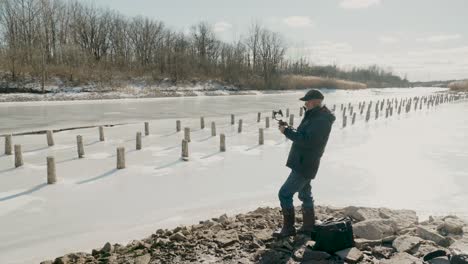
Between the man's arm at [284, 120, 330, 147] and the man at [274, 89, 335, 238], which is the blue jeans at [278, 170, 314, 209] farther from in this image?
the man's arm at [284, 120, 330, 147]

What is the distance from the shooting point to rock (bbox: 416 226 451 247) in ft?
15.9

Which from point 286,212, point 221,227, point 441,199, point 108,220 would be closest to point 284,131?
point 286,212

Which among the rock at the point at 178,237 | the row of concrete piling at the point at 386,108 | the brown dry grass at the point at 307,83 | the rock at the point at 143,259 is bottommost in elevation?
the rock at the point at 143,259

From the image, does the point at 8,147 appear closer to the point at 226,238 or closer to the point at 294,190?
the point at 226,238

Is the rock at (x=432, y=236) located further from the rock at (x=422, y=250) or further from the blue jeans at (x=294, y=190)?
the blue jeans at (x=294, y=190)

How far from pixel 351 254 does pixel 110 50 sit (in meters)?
70.7

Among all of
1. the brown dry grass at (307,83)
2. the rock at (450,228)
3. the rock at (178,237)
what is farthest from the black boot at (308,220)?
the brown dry grass at (307,83)

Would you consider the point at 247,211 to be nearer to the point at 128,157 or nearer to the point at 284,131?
the point at 284,131

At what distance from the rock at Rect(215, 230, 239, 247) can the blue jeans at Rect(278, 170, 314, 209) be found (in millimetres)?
836

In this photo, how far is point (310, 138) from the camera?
4.58 meters

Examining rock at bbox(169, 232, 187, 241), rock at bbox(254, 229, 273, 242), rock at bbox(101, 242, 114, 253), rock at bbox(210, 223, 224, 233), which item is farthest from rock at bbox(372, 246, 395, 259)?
rock at bbox(101, 242, 114, 253)

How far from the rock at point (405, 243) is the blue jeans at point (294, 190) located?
121cm

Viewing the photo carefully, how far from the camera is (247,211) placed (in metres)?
7.00

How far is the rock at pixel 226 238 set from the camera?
4941mm
